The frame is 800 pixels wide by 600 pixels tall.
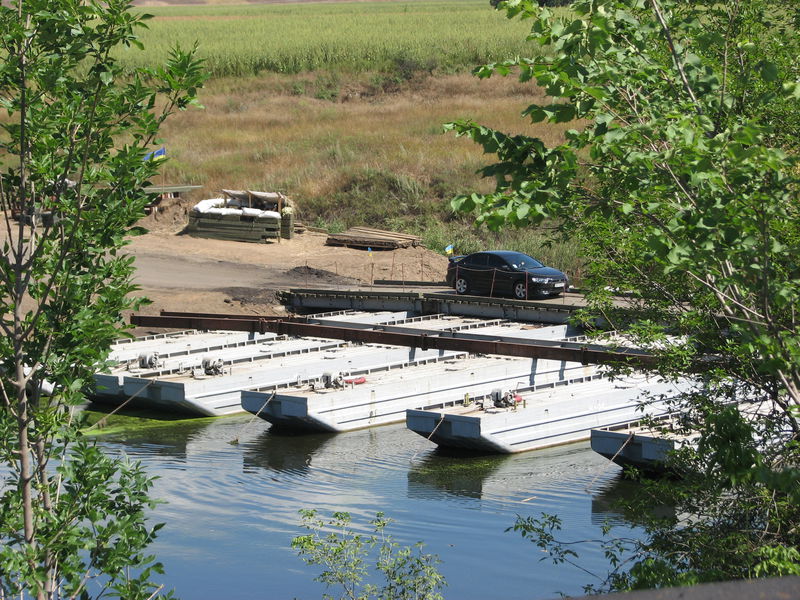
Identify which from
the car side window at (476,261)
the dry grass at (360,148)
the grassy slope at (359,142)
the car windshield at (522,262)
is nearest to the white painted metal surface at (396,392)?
the car windshield at (522,262)

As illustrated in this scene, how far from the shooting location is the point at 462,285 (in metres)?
35.3

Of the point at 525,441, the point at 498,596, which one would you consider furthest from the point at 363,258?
the point at 498,596

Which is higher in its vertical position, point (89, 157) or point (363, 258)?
point (89, 157)

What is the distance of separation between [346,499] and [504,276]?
1776 cm

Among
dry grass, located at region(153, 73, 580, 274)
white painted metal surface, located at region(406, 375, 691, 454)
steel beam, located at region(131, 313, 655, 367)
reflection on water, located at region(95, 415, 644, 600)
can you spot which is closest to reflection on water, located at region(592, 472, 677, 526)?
reflection on water, located at region(95, 415, 644, 600)

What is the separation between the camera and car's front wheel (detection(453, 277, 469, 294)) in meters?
35.2

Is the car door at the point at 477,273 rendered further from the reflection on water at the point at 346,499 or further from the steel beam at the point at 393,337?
the reflection on water at the point at 346,499

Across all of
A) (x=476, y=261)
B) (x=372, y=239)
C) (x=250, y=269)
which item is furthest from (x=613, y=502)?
(x=372, y=239)

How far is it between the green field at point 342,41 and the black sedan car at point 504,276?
38.8 metres

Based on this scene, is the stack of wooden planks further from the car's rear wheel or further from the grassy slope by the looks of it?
the car's rear wheel

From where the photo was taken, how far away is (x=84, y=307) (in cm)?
731

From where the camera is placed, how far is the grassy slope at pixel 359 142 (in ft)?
159

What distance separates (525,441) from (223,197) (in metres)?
30.0

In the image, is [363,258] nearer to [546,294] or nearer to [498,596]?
[546,294]
